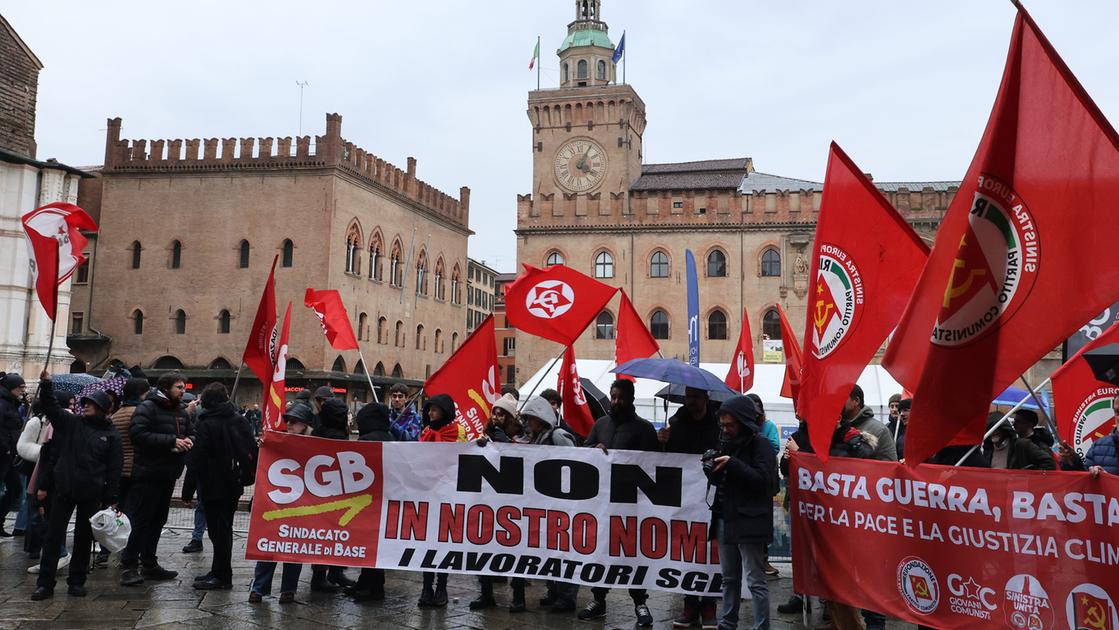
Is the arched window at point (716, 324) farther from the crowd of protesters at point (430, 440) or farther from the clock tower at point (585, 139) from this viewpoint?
the crowd of protesters at point (430, 440)

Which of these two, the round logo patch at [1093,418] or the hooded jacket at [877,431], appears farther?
the round logo patch at [1093,418]

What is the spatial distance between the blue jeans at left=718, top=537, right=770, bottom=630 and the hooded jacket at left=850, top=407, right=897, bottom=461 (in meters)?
1.29

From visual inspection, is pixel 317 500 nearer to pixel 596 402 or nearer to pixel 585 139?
pixel 596 402

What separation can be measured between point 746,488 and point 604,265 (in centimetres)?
3724

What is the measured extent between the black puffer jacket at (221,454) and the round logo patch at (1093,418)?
7.18 metres

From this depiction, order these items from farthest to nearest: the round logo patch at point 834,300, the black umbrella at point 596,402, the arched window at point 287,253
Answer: the arched window at point 287,253 → the black umbrella at point 596,402 → the round logo patch at point 834,300

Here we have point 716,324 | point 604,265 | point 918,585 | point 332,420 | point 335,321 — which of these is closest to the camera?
point 918,585

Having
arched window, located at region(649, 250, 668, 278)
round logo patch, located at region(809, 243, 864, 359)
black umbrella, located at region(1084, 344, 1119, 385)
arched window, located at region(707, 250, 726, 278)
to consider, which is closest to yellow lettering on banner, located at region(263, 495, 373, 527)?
round logo patch, located at region(809, 243, 864, 359)

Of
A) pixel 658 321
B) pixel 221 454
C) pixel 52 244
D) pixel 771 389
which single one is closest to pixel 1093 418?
pixel 221 454

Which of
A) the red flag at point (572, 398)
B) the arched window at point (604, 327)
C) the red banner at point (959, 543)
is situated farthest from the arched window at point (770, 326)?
the red banner at point (959, 543)

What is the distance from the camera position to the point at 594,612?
7.08 m

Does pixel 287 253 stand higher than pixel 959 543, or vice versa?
pixel 287 253

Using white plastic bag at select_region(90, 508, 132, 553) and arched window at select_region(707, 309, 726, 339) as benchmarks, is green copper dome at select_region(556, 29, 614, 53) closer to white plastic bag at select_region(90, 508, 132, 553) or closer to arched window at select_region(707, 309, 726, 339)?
arched window at select_region(707, 309, 726, 339)

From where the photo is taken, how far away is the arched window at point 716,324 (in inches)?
1658
